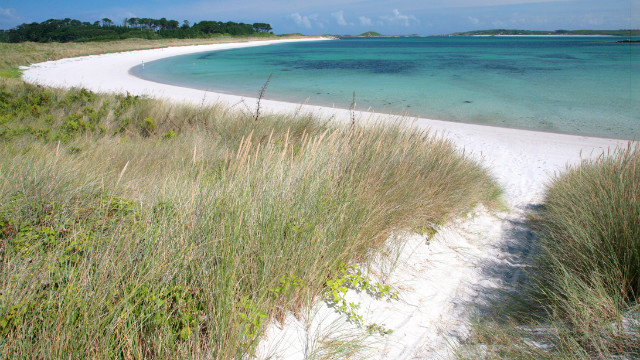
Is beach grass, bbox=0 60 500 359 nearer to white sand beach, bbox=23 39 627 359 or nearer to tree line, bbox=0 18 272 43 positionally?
white sand beach, bbox=23 39 627 359

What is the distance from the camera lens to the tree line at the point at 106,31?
3095 inches

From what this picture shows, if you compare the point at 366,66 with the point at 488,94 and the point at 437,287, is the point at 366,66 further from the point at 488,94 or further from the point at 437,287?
the point at 437,287

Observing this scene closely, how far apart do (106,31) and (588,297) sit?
104212 mm

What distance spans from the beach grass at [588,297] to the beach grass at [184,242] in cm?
111

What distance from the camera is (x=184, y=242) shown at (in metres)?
2.01

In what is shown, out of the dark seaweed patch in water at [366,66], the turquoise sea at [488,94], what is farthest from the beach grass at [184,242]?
the dark seaweed patch in water at [366,66]

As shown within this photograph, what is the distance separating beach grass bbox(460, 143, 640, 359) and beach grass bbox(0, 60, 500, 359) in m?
1.11

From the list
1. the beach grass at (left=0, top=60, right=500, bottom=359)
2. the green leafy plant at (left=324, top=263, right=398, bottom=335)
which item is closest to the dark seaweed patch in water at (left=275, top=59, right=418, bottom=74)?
the beach grass at (left=0, top=60, right=500, bottom=359)

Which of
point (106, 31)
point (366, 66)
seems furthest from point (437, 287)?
point (106, 31)

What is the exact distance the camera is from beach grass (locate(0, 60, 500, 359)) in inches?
61.4

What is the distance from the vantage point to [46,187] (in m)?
2.65

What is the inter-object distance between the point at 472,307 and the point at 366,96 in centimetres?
1475

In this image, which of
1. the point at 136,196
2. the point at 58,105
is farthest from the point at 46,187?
the point at 58,105

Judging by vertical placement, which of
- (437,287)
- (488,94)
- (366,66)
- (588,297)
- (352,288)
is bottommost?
(437,287)
